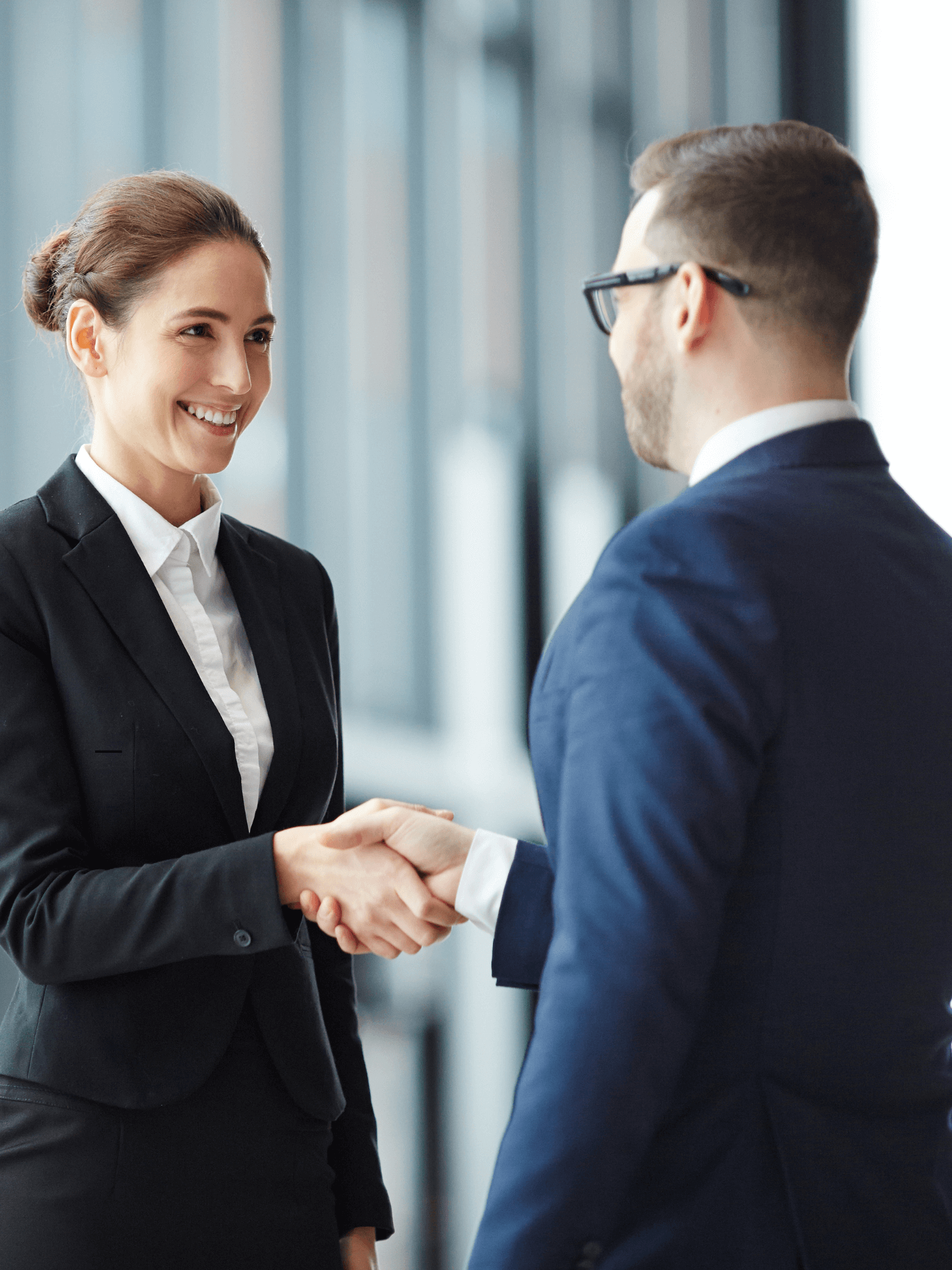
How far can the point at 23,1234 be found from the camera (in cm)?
121

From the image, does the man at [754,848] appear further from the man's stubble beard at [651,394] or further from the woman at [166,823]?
the woman at [166,823]

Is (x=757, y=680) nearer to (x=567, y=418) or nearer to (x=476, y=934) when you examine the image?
(x=476, y=934)

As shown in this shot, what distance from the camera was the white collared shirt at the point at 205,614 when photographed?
1.39 meters

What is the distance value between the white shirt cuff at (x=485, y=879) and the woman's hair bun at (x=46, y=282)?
833mm

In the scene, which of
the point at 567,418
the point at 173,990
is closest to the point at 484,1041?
the point at 567,418

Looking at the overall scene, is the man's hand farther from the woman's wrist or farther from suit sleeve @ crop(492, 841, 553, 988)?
suit sleeve @ crop(492, 841, 553, 988)

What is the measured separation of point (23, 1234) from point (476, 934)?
1574 millimetres

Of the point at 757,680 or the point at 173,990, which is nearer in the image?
the point at 757,680

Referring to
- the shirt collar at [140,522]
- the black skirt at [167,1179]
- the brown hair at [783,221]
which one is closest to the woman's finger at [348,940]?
the black skirt at [167,1179]

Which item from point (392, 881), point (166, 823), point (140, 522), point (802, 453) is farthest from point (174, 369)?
point (802, 453)

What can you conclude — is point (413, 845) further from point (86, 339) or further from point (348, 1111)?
point (86, 339)

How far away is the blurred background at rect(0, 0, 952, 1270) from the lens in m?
2.15

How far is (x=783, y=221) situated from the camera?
3.53 feet

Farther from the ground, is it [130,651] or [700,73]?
[700,73]
